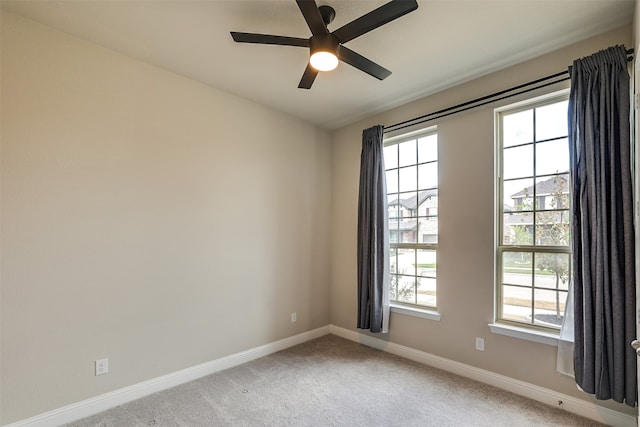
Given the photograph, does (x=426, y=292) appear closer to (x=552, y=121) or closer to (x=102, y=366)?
(x=552, y=121)

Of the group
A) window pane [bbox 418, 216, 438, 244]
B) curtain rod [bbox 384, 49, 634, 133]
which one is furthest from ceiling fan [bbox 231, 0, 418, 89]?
window pane [bbox 418, 216, 438, 244]

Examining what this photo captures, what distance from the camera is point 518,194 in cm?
273

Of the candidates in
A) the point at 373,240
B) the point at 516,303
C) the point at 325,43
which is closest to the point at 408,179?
the point at 373,240

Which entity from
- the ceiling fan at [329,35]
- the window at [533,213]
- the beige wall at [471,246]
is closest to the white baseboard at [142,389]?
the beige wall at [471,246]

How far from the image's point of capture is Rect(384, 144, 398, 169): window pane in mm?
3699

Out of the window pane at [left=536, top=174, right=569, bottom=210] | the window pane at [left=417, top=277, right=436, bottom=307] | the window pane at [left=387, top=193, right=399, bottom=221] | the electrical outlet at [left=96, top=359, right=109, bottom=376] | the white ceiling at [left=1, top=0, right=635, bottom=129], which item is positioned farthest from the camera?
the window pane at [left=387, top=193, right=399, bottom=221]

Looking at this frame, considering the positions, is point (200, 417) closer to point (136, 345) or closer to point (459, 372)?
point (136, 345)

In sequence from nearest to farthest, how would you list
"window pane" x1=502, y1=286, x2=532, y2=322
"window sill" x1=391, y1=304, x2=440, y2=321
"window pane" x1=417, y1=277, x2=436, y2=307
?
"window pane" x1=502, y1=286, x2=532, y2=322, "window sill" x1=391, y1=304, x2=440, y2=321, "window pane" x1=417, y1=277, x2=436, y2=307

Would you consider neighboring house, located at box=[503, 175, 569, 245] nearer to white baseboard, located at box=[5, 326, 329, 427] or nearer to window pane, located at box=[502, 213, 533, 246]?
window pane, located at box=[502, 213, 533, 246]

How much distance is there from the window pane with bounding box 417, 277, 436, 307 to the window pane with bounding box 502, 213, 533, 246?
0.83 m

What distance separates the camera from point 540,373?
2.50 m

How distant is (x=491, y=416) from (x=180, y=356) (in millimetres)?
2534

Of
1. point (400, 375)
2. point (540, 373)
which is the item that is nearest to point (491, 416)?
point (540, 373)

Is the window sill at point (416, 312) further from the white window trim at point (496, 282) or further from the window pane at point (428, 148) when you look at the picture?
the window pane at point (428, 148)
